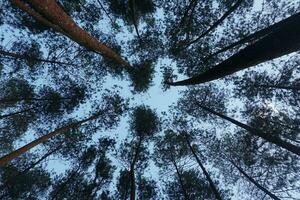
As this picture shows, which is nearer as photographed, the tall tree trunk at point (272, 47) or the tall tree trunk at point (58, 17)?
the tall tree trunk at point (272, 47)

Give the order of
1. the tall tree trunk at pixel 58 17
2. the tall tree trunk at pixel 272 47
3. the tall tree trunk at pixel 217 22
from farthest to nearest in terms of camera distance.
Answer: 1. the tall tree trunk at pixel 217 22
2. the tall tree trunk at pixel 58 17
3. the tall tree trunk at pixel 272 47

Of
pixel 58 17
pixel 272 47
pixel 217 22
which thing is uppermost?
pixel 217 22

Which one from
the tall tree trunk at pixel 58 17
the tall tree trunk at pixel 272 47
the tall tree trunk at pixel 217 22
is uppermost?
the tall tree trunk at pixel 217 22

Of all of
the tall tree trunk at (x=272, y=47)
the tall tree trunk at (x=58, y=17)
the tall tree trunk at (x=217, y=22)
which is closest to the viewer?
the tall tree trunk at (x=272, y=47)

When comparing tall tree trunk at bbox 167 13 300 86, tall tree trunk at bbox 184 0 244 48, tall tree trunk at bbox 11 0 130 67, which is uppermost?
tall tree trunk at bbox 184 0 244 48

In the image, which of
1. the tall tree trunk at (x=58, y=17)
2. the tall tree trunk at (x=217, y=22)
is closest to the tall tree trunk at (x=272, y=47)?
the tall tree trunk at (x=58, y=17)

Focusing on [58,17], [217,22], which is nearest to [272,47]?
[58,17]

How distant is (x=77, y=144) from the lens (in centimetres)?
1697

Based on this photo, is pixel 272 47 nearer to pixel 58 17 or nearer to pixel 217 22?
pixel 58 17

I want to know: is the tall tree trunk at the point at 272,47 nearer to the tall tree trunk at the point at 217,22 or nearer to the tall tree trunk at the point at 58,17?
the tall tree trunk at the point at 58,17

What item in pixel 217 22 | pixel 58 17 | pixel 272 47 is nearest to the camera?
pixel 272 47

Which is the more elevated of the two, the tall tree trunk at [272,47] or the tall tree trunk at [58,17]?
the tall tree trunk at [58,17]

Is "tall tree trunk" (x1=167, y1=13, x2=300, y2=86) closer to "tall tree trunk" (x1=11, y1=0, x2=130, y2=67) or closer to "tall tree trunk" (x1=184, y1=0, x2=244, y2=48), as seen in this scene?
"tall tree trunk" (x1=11, y1=0, x2=130, y2=67)

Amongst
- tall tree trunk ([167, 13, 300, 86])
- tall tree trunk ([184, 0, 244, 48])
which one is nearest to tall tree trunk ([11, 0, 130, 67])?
tall tree trunk ([167, 13, 300, 86])
